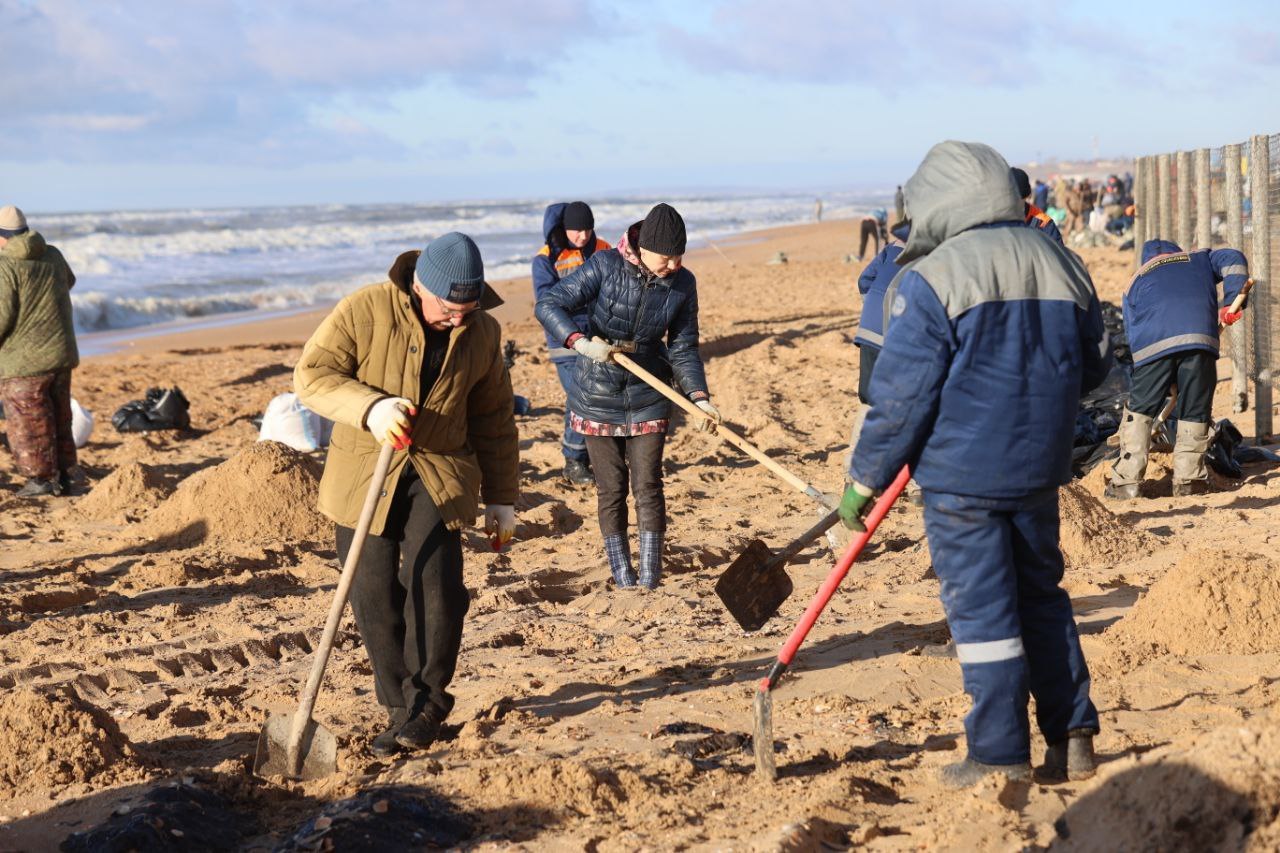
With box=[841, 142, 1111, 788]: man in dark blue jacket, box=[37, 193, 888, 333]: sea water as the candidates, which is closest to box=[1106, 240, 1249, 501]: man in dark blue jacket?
box=[841, 142, 1111, 788]: man in dark blue jacket

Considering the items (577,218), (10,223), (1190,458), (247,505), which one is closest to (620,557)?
(247,505)

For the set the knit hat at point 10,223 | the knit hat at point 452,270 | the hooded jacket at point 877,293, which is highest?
the knit hat at point 10,223

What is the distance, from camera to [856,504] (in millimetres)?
3785

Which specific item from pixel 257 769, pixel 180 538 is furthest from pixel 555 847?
pixel 180 538

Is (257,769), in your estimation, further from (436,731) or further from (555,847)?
(555,847)

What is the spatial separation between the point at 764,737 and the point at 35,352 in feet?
23.7

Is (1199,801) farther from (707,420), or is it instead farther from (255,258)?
(255,258)

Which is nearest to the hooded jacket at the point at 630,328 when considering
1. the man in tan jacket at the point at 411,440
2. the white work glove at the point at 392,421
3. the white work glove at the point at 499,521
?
the white work glove at the point at 499,521

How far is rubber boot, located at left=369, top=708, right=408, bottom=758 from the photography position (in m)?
4.53

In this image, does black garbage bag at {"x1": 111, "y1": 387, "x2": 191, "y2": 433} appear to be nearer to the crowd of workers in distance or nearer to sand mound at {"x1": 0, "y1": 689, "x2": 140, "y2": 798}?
the crowd of workers in distance

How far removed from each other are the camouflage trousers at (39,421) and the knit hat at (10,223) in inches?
39.7

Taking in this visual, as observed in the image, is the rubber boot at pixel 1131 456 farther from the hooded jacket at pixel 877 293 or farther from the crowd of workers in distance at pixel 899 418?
the crowd of workers in distance at pixel 899 418

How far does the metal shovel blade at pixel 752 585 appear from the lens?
4.89m

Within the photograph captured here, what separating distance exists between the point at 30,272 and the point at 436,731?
6.33 m
